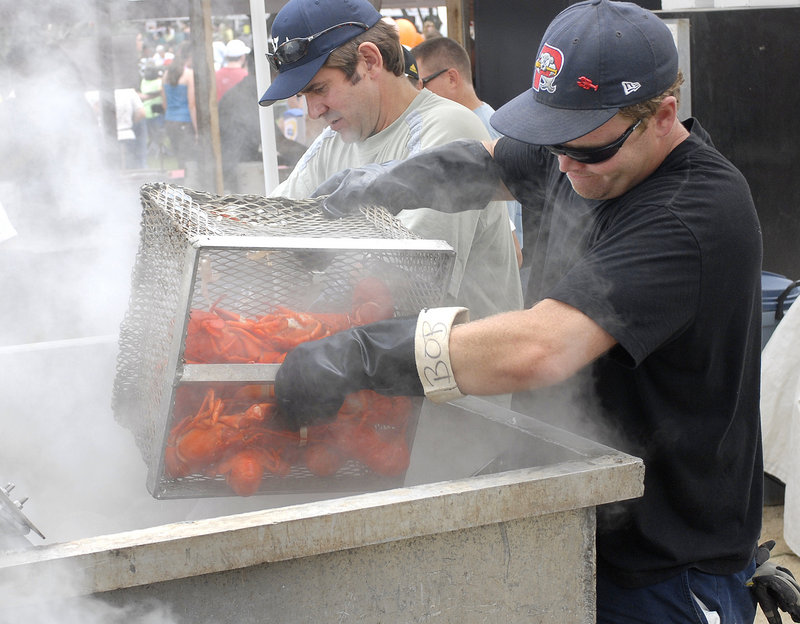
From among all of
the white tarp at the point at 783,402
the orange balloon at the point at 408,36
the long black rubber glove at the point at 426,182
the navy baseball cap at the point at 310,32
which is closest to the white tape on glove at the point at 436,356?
the long black rubber glove at the point at 426,182

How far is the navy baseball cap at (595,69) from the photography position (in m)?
1.57

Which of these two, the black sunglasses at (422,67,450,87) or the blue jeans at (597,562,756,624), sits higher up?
the black sunglasses at (422,67,450,87)

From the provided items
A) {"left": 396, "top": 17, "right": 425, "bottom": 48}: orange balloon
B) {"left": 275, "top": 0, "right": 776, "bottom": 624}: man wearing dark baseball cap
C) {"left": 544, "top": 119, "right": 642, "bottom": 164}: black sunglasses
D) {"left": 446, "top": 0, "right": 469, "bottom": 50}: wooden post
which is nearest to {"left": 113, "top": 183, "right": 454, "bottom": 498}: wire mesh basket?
{"left": 275, "top": 0, "right": 776, "bottom": 624}: man wearing dark baseball cap

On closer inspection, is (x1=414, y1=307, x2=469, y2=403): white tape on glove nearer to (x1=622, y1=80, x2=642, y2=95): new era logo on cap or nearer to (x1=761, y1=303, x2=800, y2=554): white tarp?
(x1=622, y1=80, x2=642, y2=95): new era logo on cap

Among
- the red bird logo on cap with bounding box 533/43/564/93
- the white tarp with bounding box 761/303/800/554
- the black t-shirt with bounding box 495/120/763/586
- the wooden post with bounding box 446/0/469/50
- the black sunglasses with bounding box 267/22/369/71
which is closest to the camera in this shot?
the black t-shirt with bounding box 495/120/763/586

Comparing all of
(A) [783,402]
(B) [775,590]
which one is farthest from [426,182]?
(A) [783,402]

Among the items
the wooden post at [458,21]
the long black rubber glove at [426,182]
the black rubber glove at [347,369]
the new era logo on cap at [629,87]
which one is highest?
the wooden post at [458,21]

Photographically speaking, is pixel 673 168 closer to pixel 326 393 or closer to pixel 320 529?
pixel 326 393

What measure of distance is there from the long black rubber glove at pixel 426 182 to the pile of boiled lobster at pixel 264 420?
354 millimetres

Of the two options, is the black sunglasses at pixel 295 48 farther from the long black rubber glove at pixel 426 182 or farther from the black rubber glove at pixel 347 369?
the black rubber glove at pixel 347 369

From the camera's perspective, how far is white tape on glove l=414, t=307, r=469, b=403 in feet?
5.01

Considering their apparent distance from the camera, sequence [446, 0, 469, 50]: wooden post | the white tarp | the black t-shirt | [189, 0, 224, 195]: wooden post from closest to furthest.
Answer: the black t-shirt → the white tarp → [189, 0, 224, 195]: wooden post → [446, 0, 469, 50]: wooden post

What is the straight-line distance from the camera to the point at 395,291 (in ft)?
6.31

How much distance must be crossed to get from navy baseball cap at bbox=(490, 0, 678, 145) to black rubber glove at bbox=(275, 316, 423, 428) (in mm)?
469
